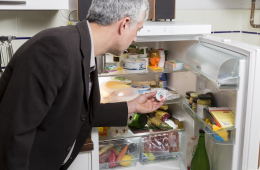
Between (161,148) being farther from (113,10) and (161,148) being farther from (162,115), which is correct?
(113,10)

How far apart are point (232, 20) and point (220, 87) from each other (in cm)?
145

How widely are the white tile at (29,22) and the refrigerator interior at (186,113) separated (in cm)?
60

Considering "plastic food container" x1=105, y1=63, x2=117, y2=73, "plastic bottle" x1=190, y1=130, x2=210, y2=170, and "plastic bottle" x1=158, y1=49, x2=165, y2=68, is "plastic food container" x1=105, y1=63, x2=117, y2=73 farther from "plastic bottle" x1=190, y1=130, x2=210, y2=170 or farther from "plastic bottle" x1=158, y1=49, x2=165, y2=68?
"plastic bottle" x1=190, y1=130, x2=210, y2=170

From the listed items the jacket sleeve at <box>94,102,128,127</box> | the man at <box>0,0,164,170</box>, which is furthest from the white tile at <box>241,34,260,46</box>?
the man at <box>0,0,164,170</box>

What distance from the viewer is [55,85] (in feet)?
3.07

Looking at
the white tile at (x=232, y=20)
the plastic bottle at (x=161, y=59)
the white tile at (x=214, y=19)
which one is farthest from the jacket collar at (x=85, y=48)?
the white tile at (x=232, y=20)

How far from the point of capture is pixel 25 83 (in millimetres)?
902

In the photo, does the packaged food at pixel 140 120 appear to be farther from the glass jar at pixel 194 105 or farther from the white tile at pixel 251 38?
the white tile at pixel 251 38

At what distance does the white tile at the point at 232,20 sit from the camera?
8.02 ft

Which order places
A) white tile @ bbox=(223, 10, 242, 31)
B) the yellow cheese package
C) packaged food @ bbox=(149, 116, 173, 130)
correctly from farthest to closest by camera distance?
white tile @ bbox=(223, 10, 242, 31) < packaged food @ bbox=(149, 116, 173, 130) < the yellow cheese package

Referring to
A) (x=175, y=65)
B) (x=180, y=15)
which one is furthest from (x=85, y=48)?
(x=180, y=15)

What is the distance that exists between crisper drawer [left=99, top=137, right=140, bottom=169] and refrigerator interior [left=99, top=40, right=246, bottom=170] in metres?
0.10

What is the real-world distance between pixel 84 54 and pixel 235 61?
647 mm

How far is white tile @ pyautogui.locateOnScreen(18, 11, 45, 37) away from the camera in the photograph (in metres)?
1.99
